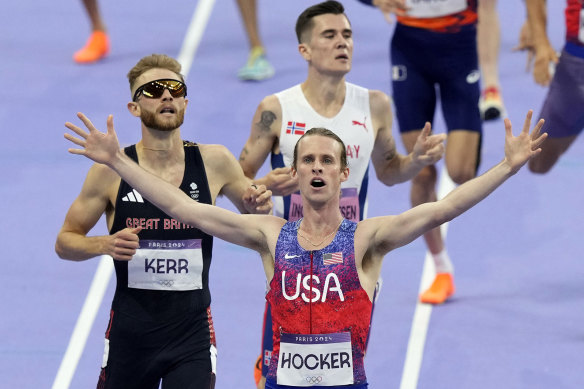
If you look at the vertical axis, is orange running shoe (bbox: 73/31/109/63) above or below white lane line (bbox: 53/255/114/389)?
above

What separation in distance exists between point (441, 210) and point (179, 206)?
3.87ft

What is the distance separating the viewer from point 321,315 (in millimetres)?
5246

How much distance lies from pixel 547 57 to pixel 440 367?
2.24 metres

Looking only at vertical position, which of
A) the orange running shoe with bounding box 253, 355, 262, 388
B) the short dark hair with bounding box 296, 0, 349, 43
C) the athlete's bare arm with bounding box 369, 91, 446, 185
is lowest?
the orange running shoe with bounding box 253, 355, 262, 388

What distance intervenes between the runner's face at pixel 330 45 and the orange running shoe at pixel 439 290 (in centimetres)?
233

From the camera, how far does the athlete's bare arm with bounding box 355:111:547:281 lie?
5.12 meters

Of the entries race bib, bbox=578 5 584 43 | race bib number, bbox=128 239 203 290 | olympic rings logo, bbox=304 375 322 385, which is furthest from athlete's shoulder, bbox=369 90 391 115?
olympic rings logo, bbox=304 375 322 385

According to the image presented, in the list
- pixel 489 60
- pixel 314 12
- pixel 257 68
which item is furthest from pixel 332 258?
pixel 257 68

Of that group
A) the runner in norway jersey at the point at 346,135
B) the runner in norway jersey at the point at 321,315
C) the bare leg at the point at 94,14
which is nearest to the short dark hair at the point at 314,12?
the runner in norway jersey at the point at 346,135

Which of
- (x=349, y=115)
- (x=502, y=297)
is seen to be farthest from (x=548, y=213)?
(x=349, y=115)

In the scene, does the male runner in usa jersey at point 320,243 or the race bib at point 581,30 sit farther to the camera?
the race bib at point 581,30

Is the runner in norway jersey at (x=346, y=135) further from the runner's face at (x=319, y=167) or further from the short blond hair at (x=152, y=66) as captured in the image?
the runner's face at (x=319, y=167)

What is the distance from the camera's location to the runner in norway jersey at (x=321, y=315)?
5.24m

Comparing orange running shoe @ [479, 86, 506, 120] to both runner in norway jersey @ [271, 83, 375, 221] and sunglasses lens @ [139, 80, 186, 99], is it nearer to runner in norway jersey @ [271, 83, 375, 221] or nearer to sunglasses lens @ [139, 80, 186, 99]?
runner in norway jersey @ [271, 83, 375, 221]
